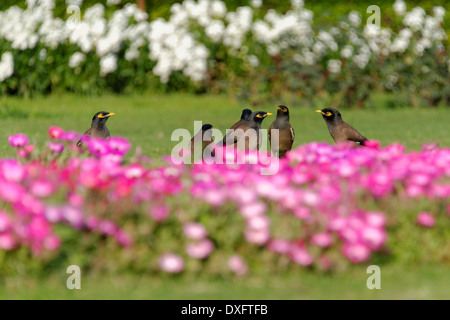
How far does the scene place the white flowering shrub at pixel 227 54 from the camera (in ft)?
44.7

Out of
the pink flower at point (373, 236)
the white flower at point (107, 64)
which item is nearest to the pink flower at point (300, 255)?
the pink flower at point (373, 236)

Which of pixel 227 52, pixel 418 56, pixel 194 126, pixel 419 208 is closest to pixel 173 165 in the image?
pixel 419 208

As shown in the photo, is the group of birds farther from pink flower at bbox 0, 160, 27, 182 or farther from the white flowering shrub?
the white flowering shrub

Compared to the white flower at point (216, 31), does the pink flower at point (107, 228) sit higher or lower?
lower

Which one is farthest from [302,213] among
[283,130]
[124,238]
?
[283,130]

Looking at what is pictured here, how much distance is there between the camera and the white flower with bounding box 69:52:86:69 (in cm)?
1446

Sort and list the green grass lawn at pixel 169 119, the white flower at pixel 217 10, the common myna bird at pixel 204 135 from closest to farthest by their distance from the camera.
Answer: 1. the common myna bird at pixel 204 135
2. the green grass lawn at pixel 169 119
3. the white flower at pixel 217 10

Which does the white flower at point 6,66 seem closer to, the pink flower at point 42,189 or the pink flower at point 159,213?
the pink flower at point 42,189

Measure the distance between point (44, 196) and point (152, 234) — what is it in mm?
640

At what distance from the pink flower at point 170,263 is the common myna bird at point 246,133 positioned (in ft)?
8.94

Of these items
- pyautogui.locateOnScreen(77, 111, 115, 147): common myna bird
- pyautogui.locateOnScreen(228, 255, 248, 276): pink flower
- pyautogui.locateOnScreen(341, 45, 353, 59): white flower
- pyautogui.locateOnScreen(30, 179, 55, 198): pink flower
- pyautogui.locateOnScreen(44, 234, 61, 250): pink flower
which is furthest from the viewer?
pyautogui.locateOnScreen(341, 45, 353, 59): white flower

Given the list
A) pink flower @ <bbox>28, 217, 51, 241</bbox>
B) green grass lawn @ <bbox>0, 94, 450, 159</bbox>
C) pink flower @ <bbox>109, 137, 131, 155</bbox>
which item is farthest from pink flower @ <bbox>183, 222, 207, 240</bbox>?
green grass lawn @ <bbox>0, 94, 450, 159</bbox>

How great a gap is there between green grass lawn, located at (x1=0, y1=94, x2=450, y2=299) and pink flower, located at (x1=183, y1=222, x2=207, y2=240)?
223 mm

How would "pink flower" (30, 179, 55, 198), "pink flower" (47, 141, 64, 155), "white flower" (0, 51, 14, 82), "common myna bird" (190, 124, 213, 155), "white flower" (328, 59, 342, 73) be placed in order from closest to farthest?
"pink flower" (30, 179, 55, 198), "pink flower" (47, 141, 64, 155), "common myna bird" (190, 124, 213, 155), "white flower" (328, 59, 342, 73), "white flower" (0, 51, 14, 82)
